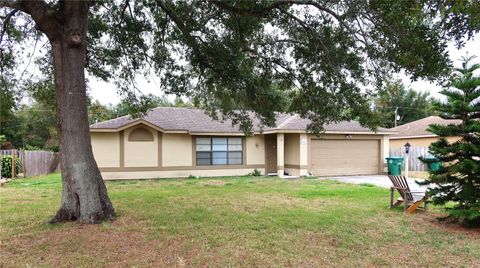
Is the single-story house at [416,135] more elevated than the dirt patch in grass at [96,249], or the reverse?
the single-story house at [416,135]

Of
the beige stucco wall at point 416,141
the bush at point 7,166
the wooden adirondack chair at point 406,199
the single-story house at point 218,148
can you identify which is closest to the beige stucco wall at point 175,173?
the single-story house at point 218,148

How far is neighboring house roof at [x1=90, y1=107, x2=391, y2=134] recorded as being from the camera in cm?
1695

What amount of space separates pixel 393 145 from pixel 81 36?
26844 mm

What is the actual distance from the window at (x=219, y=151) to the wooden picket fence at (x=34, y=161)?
8562 mm

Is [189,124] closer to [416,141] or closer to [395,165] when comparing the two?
[395,165]

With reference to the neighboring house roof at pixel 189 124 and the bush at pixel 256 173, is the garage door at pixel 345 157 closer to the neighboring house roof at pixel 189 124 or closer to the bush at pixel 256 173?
the neighboring house roof at pixel 189 124

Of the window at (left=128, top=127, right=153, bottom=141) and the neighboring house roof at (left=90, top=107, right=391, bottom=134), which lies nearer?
the neighboring house roof at (left=90, top=107, right=391, bottom=134)

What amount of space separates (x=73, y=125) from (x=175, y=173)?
11228 mm

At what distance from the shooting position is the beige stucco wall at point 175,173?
1711 cm

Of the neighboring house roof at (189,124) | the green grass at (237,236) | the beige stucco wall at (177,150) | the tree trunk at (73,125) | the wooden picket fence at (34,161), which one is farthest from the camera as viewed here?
the wooden picket fence at (34,161)

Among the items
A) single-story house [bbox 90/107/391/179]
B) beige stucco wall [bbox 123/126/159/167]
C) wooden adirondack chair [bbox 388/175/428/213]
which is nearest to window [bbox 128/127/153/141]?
single-story house [bbox 90/107/391/179]

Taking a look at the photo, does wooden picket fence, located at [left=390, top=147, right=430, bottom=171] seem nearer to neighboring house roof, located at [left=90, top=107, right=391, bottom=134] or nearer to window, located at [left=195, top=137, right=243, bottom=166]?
neighboring house roof, located at [left=90, top=107, right=391, bottom=134]

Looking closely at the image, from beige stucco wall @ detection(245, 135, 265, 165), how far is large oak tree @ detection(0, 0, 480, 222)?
786 centimetres

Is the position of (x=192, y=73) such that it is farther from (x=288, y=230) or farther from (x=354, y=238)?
(x=354, y=238)
